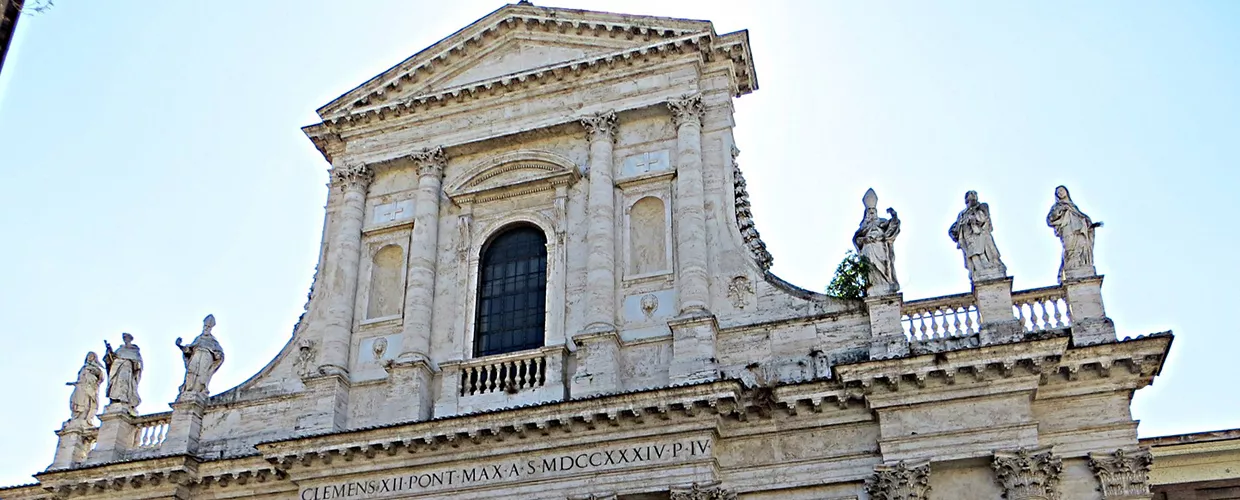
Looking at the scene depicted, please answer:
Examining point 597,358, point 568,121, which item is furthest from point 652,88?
point 597,358

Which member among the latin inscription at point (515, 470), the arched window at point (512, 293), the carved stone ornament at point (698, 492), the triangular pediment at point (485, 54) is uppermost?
the triangular pediment at point (485, 54)

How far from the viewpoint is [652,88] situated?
19.1 metres

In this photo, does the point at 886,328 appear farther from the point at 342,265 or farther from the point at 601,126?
the point at 342,265

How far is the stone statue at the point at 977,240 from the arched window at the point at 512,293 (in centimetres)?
595

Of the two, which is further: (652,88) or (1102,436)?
(652,88)

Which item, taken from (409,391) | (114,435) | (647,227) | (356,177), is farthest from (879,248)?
(114,435)

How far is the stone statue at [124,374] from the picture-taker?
18859mm

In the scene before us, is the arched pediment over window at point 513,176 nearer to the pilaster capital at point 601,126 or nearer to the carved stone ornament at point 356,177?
the pilaster capital at point 601,126

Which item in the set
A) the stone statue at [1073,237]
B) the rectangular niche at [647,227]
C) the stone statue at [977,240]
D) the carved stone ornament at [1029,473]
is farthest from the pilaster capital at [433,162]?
the carved stone ornament at [1029,473]

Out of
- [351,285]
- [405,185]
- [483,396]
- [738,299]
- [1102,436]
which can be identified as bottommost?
[1102,436]

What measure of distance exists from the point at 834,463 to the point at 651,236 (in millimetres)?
4724

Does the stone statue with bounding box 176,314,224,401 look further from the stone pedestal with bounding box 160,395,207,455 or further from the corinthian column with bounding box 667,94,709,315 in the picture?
the corinthian column with bounding box 667,94,709,315

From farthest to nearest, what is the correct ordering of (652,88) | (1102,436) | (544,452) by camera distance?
1. (652,88)
2. (544,452)
3. (1102,436)

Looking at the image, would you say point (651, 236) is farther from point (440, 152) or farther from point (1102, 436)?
point (1102, 436)
